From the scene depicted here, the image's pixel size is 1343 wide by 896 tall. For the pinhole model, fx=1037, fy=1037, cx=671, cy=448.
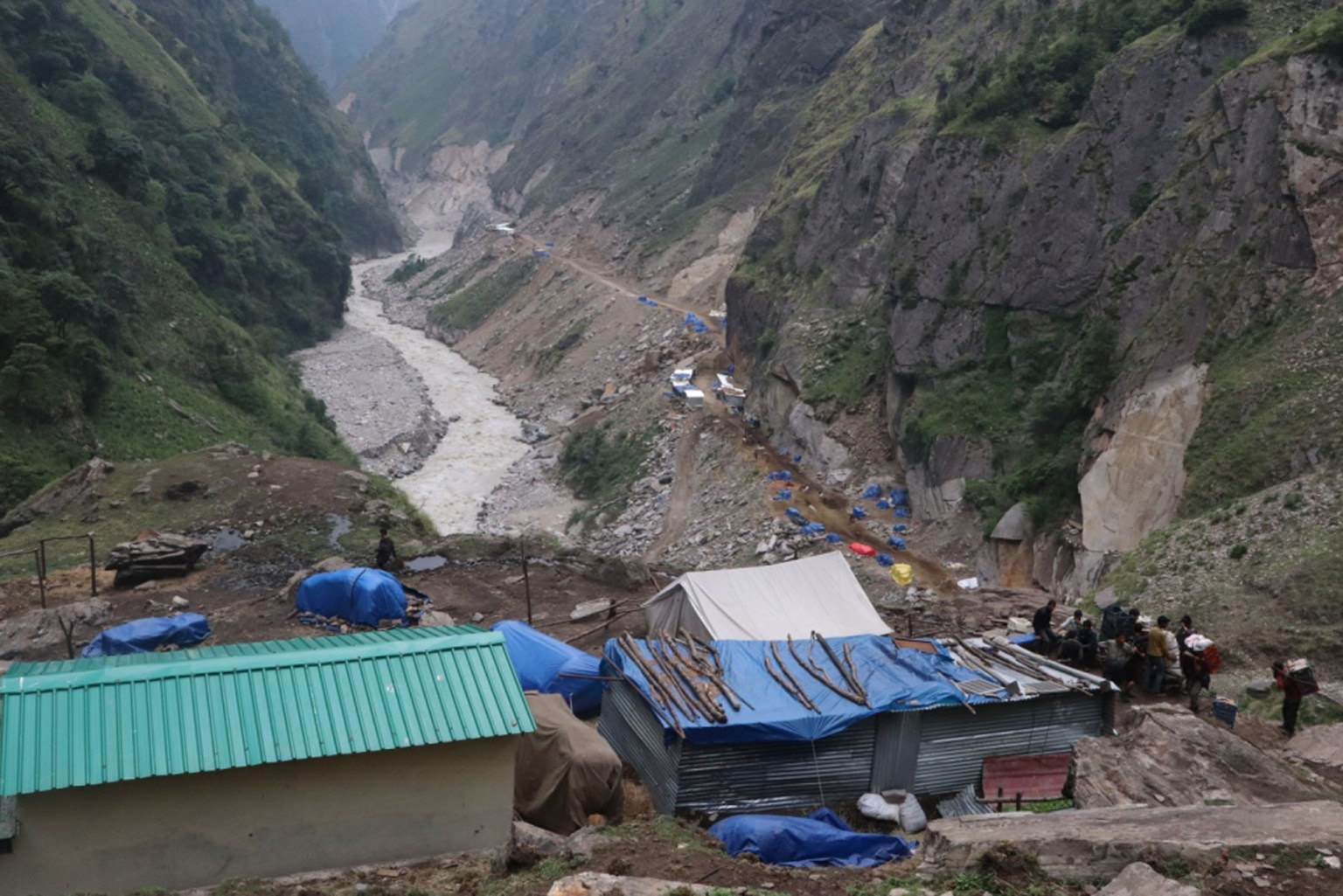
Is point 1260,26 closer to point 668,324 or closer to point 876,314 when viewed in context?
point 876,314

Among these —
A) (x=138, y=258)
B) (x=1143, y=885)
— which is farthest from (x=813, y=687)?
(x=138, y=258)

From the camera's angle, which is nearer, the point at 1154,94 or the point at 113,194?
the point at 1154,94

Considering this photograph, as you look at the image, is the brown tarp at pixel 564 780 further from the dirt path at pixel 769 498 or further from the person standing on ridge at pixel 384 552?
the dirt path at pixel 769 498

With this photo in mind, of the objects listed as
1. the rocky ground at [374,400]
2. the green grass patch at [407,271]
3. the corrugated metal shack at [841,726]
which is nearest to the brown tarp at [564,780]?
the corrugated metal shack at [841,726]

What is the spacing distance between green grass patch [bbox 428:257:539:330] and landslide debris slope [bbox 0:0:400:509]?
29.4 ft

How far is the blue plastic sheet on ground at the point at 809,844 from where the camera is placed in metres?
11.3

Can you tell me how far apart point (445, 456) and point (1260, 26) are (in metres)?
39.6

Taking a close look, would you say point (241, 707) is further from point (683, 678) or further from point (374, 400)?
point (374, 400)

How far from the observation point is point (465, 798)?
11.0 meters

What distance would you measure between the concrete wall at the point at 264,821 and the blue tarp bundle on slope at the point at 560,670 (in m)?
4.54

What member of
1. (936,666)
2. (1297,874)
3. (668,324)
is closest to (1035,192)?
(936,666)

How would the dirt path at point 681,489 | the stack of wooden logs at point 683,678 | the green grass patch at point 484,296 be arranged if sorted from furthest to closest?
the green grass patch at point 484,296
the dirt path at point 681,489
the stack of wooden logs at point 683,678

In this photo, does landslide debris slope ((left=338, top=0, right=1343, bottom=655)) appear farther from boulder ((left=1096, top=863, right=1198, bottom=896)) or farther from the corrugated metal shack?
boulder ((left=1096, top=863, right=1198, bottom=896))

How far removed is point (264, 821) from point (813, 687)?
729 centimetres
